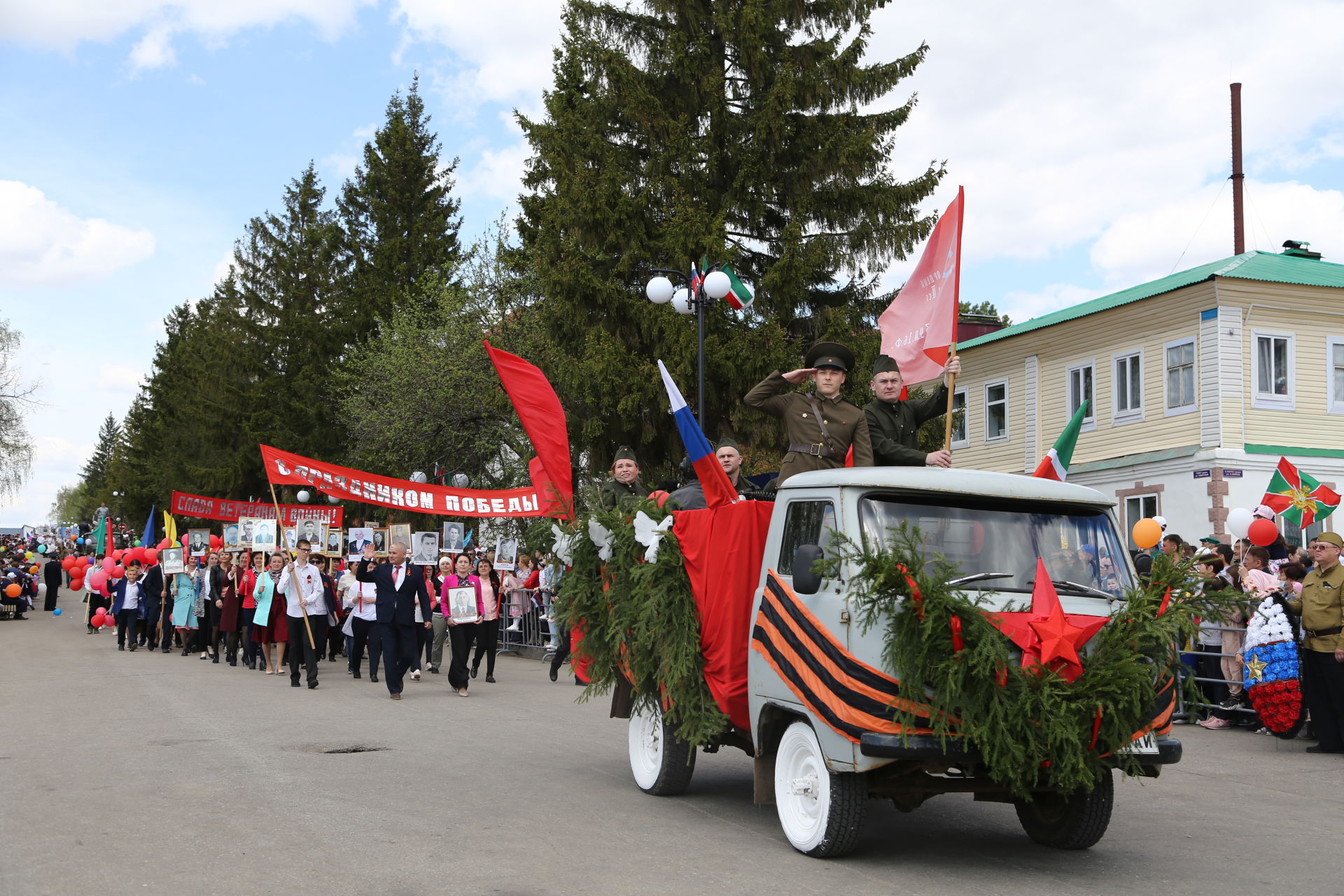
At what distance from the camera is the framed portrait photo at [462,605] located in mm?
18922

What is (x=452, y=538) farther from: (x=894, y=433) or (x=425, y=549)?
(x=894, y=433)

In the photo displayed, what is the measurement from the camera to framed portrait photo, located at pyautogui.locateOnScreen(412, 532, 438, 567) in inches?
990

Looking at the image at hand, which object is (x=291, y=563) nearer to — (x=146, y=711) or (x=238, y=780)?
(x=146, y=711)

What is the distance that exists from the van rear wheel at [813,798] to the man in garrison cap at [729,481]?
2048 mm

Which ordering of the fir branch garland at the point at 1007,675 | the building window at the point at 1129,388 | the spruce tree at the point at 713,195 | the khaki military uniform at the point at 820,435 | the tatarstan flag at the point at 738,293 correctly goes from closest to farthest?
the fir branch garland at the point at 1007,675 < the khaki military uniform at the point at 820,435 < the tatarstan flag at the point at 738,293 < the spruce tree at the point at 713,195 < the building window at the point at 1129,388

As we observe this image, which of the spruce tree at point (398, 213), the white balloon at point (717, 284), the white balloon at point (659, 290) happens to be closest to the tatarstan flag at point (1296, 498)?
the white balloon at point (717, 284)

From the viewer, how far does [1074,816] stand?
7555 millimetres

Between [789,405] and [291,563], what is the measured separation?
13.5 m

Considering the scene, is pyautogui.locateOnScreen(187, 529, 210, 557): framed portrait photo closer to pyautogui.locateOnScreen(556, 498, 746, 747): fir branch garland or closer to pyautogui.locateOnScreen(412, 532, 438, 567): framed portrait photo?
pyautogui.locateOnScreen(412, 532, 438, 567): framed portrait photo

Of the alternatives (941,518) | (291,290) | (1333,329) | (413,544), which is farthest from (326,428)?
(941,518)

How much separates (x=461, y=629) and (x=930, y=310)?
35.6 ft

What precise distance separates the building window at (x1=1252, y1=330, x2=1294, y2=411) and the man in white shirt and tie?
20.4 m

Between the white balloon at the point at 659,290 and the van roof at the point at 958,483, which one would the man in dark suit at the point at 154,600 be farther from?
the van roof at the point at 958,483

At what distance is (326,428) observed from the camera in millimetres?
52219
